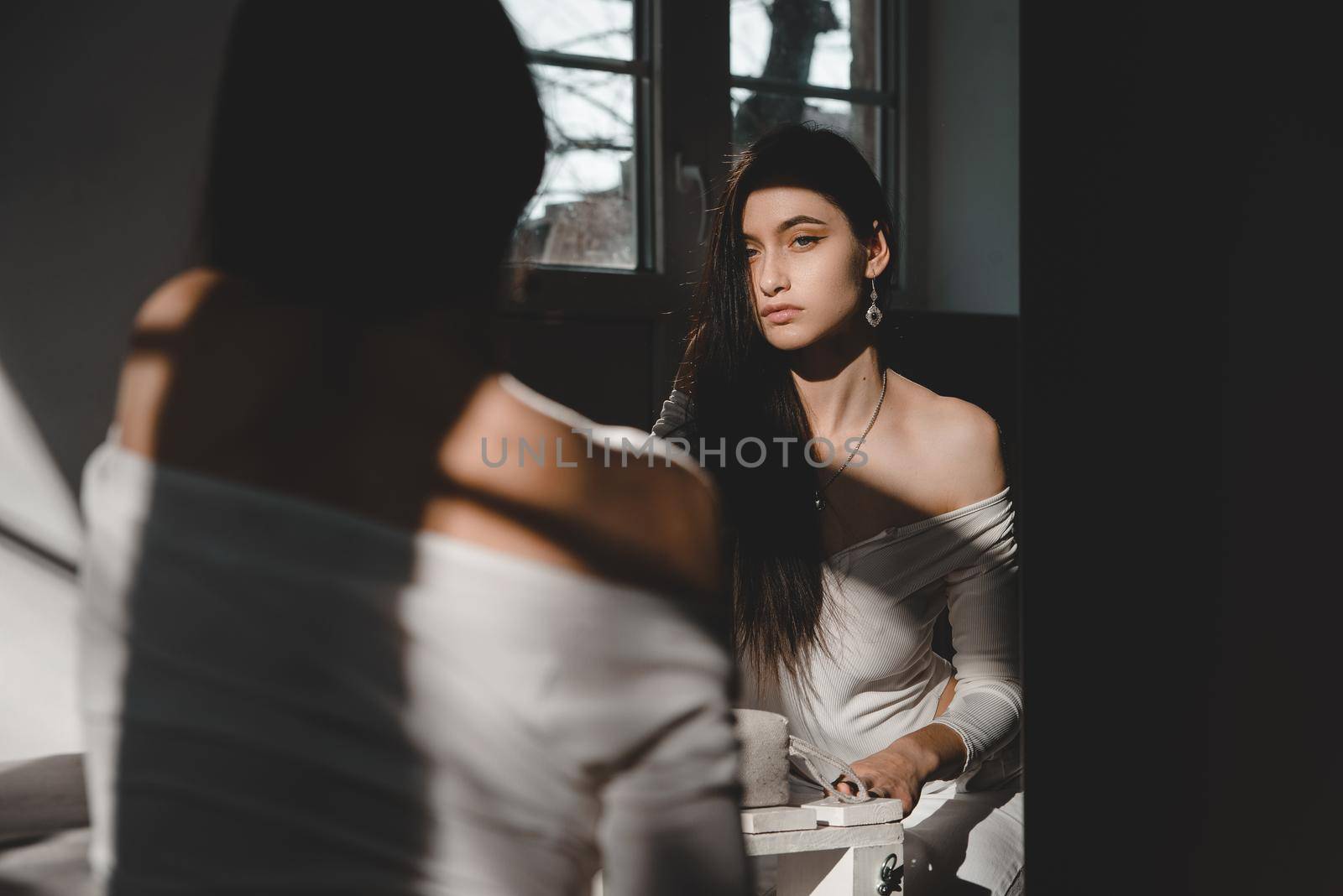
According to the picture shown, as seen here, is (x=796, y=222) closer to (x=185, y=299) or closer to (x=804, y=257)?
(x=804, y=257)

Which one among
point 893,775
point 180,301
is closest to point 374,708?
point 180,301

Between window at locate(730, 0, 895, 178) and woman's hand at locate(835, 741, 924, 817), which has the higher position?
window at locate(730, 0, 895, 178)

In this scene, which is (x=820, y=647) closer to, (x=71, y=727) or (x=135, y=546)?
(x=71, y=727)

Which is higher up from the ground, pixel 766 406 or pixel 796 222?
pixel 796 222

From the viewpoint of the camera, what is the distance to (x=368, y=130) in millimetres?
409

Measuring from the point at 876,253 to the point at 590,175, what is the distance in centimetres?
25

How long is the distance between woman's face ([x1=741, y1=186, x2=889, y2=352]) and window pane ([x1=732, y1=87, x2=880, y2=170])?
55 mm

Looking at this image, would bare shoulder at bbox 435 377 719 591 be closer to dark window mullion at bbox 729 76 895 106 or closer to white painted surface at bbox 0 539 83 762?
white painted surface at bbox 0 539 83 762

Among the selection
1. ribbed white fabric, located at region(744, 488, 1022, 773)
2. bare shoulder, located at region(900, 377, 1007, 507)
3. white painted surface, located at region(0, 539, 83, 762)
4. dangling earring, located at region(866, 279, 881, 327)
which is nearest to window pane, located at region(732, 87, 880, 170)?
dangling earring, located at region(866, 279, 881, 327)

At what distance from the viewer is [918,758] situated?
0.90 m

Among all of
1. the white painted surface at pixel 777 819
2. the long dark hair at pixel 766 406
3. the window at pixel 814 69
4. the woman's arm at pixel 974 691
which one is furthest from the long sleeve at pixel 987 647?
the window at pixel 814 69

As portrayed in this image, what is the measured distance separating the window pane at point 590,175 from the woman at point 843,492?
0.08m

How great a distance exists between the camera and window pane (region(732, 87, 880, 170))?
940mm

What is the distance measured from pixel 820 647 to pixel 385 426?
649 mm
